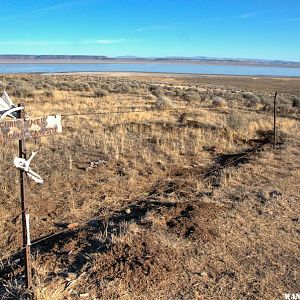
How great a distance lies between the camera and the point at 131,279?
4934 mm

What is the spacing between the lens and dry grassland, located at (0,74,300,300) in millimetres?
4965

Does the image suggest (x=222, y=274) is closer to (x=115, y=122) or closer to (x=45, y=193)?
(x=45, y=193)

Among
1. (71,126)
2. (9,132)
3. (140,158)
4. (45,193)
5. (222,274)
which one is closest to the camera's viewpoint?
(9,132)

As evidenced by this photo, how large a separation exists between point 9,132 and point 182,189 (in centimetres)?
489

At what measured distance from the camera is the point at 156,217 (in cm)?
685

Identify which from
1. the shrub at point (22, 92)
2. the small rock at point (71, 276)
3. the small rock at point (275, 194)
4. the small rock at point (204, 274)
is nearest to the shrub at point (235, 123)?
the small rock at point (275, 194)

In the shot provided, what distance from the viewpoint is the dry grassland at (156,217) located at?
4.96m

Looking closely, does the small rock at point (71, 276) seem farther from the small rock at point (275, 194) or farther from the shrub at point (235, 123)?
the shrub at point (235, 123)

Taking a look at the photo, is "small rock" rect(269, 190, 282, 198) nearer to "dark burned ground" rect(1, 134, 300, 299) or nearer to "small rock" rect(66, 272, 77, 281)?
"dark burned ground" rect(1, 134, 300, 299)

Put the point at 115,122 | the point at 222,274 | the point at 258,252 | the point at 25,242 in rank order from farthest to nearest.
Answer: the point at 115,122 → the point at 258,252 → the point at 222,274 → the point at 25,242

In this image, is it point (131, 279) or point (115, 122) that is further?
point (115, 122)

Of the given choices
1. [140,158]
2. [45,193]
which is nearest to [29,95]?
[140,158]

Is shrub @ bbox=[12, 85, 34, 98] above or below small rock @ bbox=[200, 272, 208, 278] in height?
above

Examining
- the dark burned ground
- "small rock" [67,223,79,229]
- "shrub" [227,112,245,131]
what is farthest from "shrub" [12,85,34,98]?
"small rock" [67,223,79,229]
